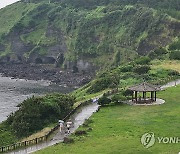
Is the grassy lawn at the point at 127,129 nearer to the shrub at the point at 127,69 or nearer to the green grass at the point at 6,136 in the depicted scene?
the green grass at the point at 6,136

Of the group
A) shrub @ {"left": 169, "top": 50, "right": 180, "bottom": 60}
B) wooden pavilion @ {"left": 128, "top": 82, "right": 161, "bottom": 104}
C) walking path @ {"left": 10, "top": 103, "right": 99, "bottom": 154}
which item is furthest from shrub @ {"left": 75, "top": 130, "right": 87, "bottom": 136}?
shrub @ {"left": 169, "top": 50, "right": 180, "bottom": 60}

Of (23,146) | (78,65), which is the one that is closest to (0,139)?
(23,146)

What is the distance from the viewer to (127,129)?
150 feet

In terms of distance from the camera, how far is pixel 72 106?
58.9m

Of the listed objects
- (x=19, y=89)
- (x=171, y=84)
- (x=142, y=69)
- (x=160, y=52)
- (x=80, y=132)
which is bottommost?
(x=19, y=89)

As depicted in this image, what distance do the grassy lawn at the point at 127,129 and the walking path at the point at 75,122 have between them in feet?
5.01

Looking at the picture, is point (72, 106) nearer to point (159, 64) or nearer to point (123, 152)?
point (123, 152)

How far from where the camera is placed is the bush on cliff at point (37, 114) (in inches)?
1930

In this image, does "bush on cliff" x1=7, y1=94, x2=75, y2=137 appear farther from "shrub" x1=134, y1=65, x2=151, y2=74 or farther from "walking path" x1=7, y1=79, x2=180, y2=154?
"shrub" x1=134, y1=65, x2=151, y2=74

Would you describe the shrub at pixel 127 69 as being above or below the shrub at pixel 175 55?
below

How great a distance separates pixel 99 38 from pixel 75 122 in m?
121

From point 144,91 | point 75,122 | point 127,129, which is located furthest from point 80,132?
point 144,91

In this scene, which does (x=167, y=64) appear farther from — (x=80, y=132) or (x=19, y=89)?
(x=80, y=132)

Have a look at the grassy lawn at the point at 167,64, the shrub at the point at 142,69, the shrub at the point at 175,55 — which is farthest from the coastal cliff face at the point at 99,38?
the shrub at the point at 142,69
